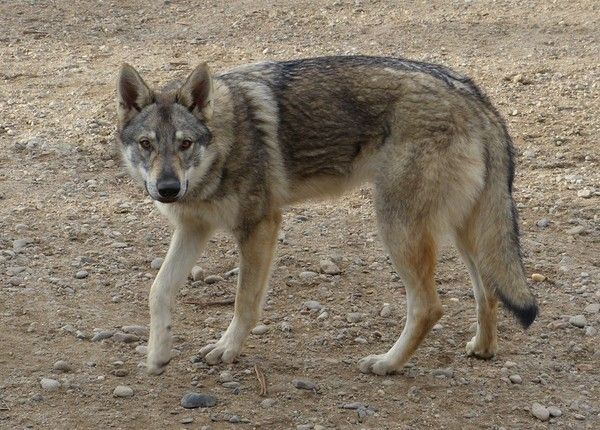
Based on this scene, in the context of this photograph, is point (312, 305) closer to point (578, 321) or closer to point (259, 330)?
point (259, 330)

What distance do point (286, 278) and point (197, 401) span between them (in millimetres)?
1790

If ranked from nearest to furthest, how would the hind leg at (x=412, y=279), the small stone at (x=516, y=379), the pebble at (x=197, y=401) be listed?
the pebble at (x=197, y=401), the hind leg at (x=412, y=279), the small stone at (x=516, y=379)

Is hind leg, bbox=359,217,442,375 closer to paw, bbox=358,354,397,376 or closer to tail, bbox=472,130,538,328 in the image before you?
paw, bbox=358,354,397,376

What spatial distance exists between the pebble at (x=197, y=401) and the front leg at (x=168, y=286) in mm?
329

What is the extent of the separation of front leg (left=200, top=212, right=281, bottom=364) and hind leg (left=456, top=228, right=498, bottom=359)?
115 centimetres

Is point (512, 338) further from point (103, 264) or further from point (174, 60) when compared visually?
point (174, 60)

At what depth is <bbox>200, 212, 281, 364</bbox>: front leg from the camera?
616 centimetres

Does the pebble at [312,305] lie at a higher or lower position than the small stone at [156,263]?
higher

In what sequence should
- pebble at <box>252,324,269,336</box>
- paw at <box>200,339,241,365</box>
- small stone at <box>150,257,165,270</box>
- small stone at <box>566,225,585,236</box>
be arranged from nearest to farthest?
1. paw at <box>200,339,241,365</box>
2. pebble at <box>252,324,269,336</box>
3. small stone at <box>150,257,165,270</box>
4. small stone at <box>566,225,585,236</box>

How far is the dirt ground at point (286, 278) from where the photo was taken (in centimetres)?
578

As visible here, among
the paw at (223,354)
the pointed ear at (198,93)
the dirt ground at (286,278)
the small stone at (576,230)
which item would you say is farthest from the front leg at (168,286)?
the small stone at (576,230)

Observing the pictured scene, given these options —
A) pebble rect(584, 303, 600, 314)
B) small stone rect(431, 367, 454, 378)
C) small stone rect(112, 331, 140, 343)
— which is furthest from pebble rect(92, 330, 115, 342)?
pebble rect(584, 303, 600, 314)

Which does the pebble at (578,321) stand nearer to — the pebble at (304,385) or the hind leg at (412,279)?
the hind leg at (412,279)

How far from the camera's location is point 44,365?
19.8 feet
